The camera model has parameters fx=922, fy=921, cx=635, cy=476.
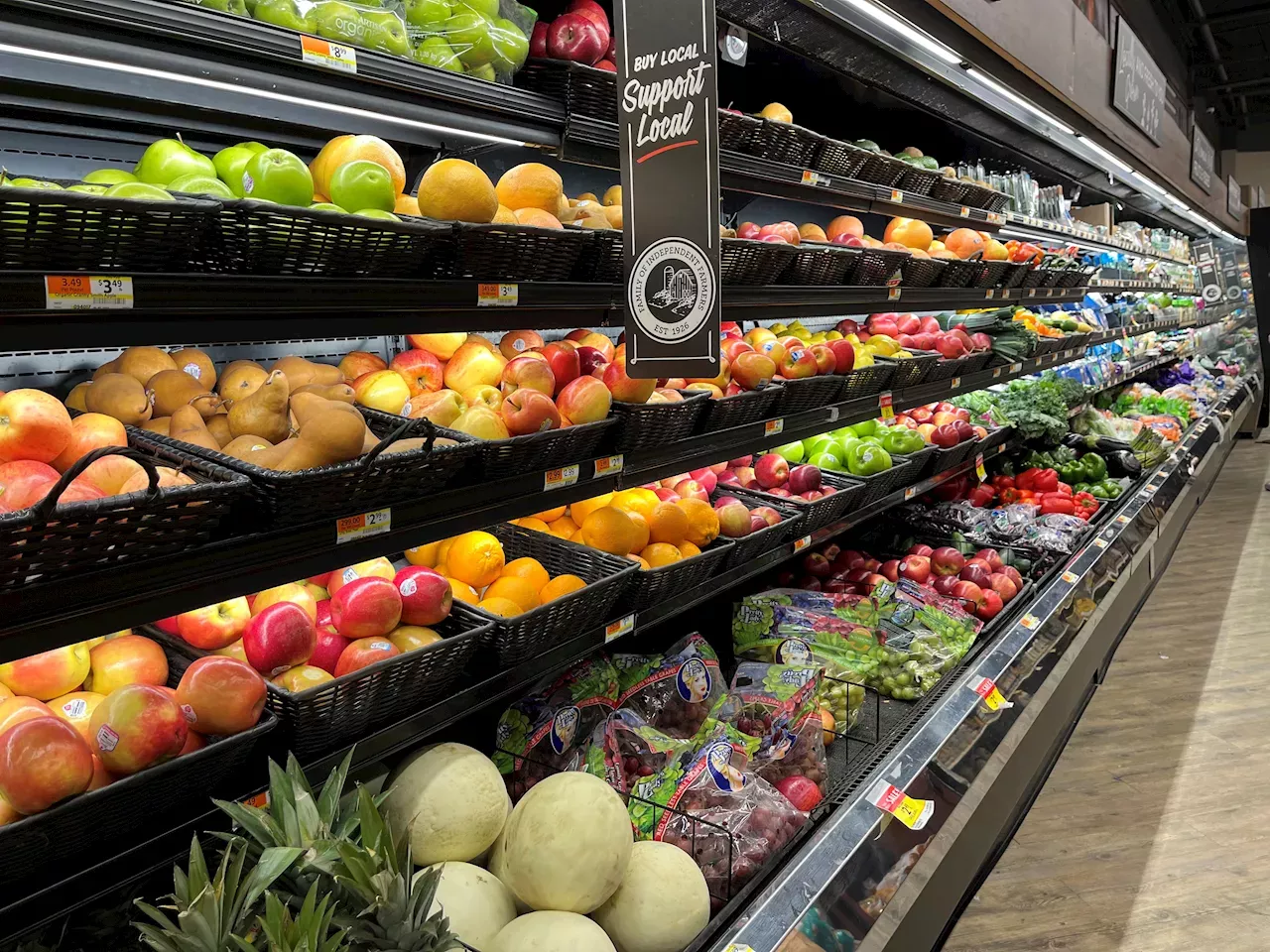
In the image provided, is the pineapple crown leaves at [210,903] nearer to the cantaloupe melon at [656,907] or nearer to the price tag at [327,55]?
the cantaloupe melon at [656,907]

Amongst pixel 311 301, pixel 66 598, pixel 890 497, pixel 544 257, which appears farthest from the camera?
pixel 890 497

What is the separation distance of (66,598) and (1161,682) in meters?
4.43

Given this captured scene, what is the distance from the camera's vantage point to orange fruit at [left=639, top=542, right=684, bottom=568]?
2203 millimetres

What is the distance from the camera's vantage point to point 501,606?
6.00 ft

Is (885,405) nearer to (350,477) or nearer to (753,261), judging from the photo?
(753,261)

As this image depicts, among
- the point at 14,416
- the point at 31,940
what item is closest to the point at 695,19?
the point at 14,416

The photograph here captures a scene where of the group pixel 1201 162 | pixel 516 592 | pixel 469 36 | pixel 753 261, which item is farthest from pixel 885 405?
pixel 1201 162

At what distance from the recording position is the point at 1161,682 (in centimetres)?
419

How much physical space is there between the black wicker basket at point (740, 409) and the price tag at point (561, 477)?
479mm

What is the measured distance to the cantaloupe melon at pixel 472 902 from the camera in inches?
59.0

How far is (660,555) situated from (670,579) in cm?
12

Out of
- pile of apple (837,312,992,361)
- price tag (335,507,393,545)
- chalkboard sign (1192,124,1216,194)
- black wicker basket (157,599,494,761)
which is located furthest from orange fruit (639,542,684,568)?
chalkboard sign (1192,124,1216,194)

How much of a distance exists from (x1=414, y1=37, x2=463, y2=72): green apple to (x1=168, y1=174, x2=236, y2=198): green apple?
0.48m

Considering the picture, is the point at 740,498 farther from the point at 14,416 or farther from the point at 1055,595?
the point at 14,416
